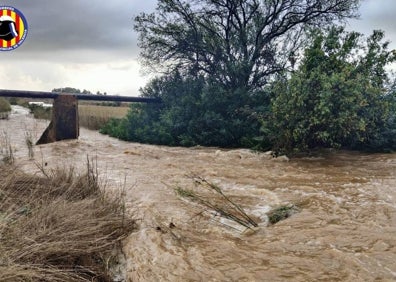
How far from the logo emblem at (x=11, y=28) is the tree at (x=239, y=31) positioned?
Answer: 6.46 m

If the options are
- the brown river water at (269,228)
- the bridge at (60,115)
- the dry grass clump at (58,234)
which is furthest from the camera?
the bridge at (60,115)

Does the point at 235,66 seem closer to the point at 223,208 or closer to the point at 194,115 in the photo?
the point at 194,115

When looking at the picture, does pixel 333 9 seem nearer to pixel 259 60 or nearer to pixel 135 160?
pixel 259 60

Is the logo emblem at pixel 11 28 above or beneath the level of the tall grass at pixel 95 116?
above

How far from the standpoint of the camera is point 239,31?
1441 cm

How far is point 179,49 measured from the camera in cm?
1480

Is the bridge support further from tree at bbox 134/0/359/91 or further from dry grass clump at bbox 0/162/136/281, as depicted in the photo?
dry grass clump at bbox 0/162/136/281

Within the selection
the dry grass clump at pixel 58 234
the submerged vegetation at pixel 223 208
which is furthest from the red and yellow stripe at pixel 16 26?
the submerged vegetation at pixel 223 208

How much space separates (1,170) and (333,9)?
518 inches

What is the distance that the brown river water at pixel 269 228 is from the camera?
3.21 metres

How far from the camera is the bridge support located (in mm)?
13586

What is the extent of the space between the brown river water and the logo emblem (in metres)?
3.05

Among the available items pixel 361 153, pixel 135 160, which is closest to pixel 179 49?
pixel 135 160

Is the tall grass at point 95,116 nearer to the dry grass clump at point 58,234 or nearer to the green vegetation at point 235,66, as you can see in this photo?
the green vegetation at point 235,66
